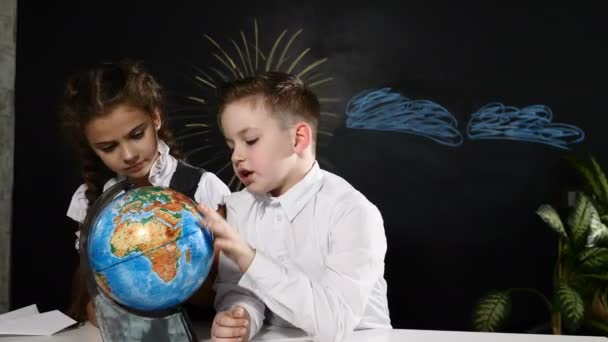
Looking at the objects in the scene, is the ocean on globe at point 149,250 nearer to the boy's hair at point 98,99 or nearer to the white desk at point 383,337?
the white desk at point 383,337

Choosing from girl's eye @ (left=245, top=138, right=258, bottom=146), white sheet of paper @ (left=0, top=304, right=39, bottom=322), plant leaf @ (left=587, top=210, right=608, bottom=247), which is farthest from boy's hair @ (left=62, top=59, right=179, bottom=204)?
plant leaf @ (left=587, top=210, right=608, bottom=247)

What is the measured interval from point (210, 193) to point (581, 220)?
253cm

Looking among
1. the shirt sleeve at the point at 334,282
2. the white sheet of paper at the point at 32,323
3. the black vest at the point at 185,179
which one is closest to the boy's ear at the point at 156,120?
the black vest at the point at 185,179

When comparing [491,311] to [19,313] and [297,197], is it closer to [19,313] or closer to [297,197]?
[297,197]

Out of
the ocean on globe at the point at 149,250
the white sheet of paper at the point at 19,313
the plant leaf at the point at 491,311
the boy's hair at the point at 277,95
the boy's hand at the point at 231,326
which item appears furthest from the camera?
the plant leaf at the point at 491,311

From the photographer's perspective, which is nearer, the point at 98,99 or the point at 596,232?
the point at 98,99

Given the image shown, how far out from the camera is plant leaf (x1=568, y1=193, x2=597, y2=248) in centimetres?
347

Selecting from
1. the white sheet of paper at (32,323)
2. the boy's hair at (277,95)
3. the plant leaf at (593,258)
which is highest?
the boy's hair at (277,95)

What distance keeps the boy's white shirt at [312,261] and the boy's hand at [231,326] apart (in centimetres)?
6

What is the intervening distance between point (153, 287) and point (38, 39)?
3.68m

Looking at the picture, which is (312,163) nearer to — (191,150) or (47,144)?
(191,150)

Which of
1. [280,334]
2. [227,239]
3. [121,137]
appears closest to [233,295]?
[280,334]

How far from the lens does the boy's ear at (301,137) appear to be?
59.4 inches

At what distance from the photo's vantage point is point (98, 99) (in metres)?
1.72
